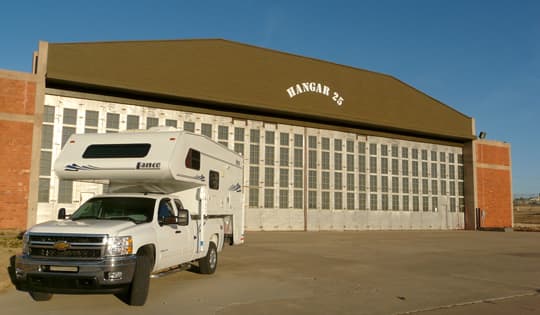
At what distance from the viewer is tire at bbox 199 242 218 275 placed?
39.0ft

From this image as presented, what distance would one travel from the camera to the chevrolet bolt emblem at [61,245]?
7887mm

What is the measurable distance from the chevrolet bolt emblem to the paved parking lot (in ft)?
3.37

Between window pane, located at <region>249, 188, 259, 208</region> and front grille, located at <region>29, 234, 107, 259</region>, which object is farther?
window pane, located at <region>249, 188, 259, 208</region>

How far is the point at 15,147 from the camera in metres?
23.0

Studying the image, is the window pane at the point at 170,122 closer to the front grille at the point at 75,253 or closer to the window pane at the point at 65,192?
the window pane at the point at 65,192

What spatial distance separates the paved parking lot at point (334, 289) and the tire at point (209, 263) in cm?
20

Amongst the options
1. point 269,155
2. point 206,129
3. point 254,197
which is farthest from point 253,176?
point 206,129

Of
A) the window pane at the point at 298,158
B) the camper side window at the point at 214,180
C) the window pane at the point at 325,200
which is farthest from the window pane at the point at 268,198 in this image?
the camper side window at the point at 214,180

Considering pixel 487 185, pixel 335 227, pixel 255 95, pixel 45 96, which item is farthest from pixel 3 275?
pixel 487 185

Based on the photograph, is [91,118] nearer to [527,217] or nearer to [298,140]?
[298,140]

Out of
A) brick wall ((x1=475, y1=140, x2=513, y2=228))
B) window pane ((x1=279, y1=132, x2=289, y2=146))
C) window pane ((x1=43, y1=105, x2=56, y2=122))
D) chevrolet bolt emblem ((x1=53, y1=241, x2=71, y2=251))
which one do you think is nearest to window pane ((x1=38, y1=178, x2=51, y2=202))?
window pane ((x1=43, y1=105, x2=56, y2=122))

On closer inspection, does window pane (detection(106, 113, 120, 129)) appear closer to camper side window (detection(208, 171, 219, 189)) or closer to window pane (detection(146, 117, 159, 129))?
window pane (detection(146, 117, 159, 129))

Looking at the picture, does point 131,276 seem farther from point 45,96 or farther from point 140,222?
point 45,96

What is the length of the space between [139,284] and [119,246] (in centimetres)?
77
